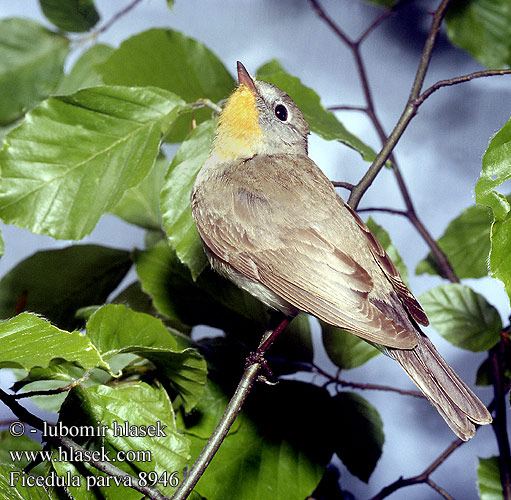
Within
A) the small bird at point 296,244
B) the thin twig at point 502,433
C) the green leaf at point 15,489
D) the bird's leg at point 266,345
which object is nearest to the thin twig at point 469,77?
the small bird at point 296,244

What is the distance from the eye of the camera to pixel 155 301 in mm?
689

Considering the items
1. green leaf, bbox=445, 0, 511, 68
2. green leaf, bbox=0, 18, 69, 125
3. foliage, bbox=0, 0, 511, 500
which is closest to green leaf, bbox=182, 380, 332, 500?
foliage, bbox=0, 0, 511, 500

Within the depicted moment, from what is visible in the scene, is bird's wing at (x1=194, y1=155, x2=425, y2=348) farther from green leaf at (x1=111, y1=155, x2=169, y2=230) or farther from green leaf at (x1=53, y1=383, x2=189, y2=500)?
green leaf at (x1=111, y1=155, x2=169, y2=230)

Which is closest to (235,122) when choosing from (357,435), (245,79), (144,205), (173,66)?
(245,79)

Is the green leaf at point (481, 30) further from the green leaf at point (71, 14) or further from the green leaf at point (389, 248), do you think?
the green leaf at point (71, 14)

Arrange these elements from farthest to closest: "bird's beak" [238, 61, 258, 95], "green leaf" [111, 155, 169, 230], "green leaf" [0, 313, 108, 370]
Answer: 1. "green leaf" [111, 155, 169, 230]
2. "bird's beak" [238, 61, 258, 95]
3. "green leaf" [0, 313, 108, 370]

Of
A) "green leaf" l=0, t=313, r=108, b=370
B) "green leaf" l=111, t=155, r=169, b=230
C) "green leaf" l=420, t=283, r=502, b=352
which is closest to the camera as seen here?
"green leaf" l=0, t=313, r=108, b=370

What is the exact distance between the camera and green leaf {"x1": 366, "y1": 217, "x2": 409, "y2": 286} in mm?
688

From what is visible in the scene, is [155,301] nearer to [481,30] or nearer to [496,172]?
[496,172]

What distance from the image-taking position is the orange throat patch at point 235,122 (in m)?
0.63

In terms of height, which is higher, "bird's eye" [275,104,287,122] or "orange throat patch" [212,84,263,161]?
"bird's eye" [275,104,287,122]

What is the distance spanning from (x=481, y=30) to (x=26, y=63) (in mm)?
647

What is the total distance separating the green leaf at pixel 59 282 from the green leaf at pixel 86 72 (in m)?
0.26

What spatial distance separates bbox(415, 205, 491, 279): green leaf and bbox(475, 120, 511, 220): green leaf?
453 mm
